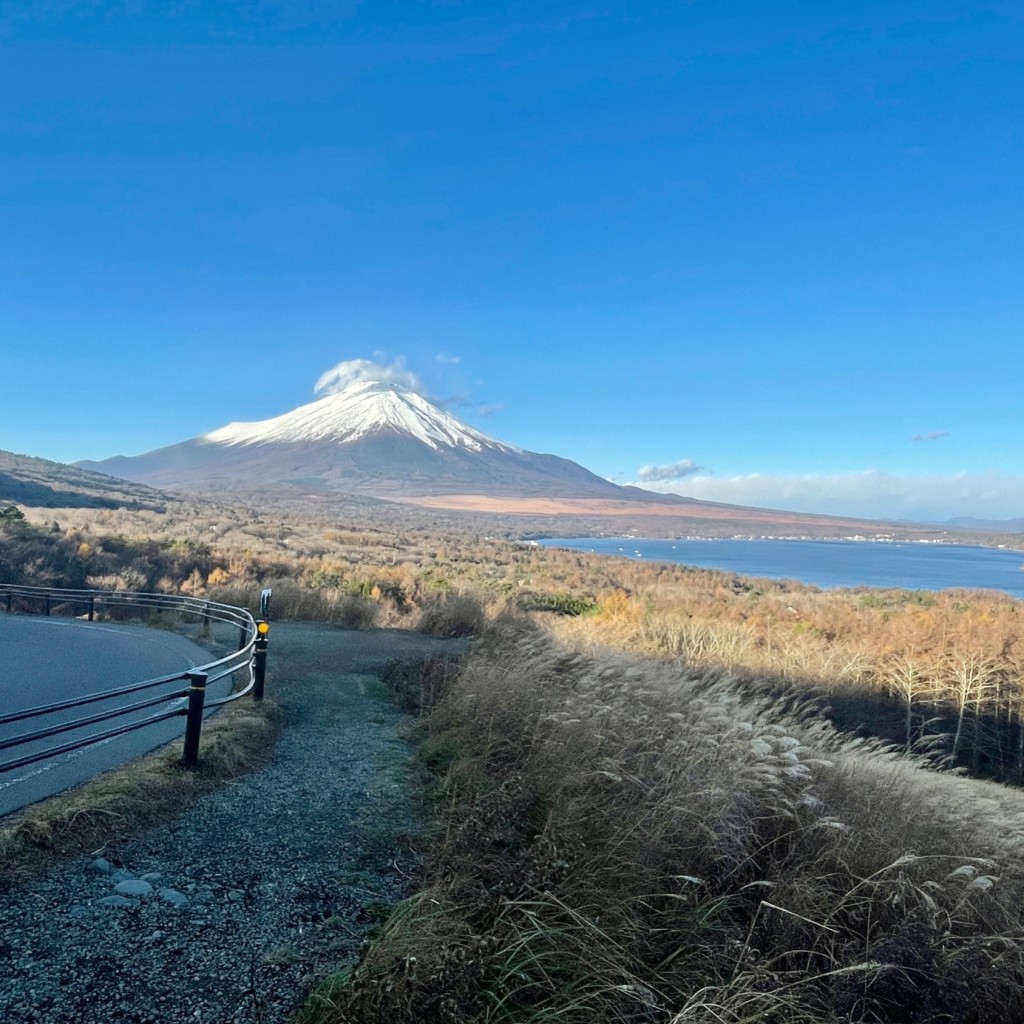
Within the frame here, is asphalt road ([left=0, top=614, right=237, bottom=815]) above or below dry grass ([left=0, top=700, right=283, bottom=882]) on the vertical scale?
below

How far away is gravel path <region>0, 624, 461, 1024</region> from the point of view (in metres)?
2.95

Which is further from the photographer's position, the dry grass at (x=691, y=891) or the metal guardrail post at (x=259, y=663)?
the metal guardrail post at (x=259, y=663)

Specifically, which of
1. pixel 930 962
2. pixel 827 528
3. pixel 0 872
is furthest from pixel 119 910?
pixel 827 528

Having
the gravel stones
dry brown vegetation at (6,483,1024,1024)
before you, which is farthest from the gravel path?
dry brown vegetation at (6,483,1024,1024)

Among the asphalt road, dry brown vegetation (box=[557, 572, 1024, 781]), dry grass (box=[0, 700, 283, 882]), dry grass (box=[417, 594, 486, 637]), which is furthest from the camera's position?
dry grass (box=[417, 594, 486, 637])

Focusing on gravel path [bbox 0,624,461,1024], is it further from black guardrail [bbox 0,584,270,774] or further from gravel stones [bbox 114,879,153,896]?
black guardrail [bbox 0,584,270,774]

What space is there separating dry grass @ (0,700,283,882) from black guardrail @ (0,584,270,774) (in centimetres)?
29

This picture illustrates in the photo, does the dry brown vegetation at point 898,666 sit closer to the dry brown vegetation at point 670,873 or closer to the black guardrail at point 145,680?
the dry brown vegetation at point 670,873

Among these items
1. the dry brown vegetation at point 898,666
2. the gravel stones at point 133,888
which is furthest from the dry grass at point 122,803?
the dry brown vegetation at point 898,666

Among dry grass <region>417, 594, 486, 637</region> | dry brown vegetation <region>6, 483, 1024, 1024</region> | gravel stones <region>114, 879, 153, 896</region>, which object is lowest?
dry grass <region>417, 594, 486, 637</region>

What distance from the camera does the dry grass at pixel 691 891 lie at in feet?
9.70

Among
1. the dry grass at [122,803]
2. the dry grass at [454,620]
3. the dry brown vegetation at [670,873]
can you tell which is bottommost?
the dry grass at [454,620]

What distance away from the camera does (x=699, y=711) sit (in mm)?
6457

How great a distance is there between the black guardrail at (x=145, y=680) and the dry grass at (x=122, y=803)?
290 mm
